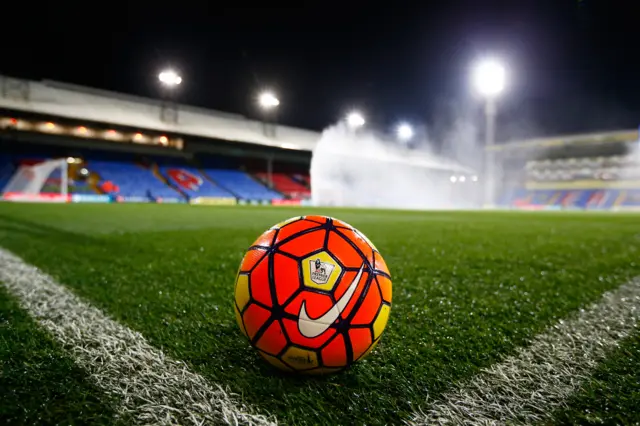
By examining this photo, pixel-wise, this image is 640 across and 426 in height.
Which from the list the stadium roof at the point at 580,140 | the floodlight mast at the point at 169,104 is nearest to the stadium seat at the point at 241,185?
the floodlight mast at the point at 169,104

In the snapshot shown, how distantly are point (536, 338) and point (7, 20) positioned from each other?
28.4 meters

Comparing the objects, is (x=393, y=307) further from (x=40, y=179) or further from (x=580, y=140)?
(x=580, y=140)

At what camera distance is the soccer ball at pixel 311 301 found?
121 centimetres

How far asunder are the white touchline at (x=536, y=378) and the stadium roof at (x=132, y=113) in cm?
2808

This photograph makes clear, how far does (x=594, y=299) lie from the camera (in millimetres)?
2336

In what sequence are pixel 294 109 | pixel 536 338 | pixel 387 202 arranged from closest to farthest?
pixel 536 338 < pixel 387 202 < pixel 294 109

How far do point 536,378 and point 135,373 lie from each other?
136 centimetres

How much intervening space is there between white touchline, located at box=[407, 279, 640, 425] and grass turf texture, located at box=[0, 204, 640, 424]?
60 millimetres

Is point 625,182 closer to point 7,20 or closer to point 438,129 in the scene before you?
point 438,129

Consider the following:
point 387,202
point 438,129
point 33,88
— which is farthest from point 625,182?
point 33,88

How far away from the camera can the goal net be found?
2348 centimetres

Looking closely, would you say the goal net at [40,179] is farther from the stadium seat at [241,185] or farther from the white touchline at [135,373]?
the white touchline at [135,373]

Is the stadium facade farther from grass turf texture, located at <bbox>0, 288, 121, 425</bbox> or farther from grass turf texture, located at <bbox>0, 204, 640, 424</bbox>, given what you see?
grass turf texture, located at <bbox>0, 288, 121, 425</bbox>

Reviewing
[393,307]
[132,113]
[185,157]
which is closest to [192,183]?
[185,157]
